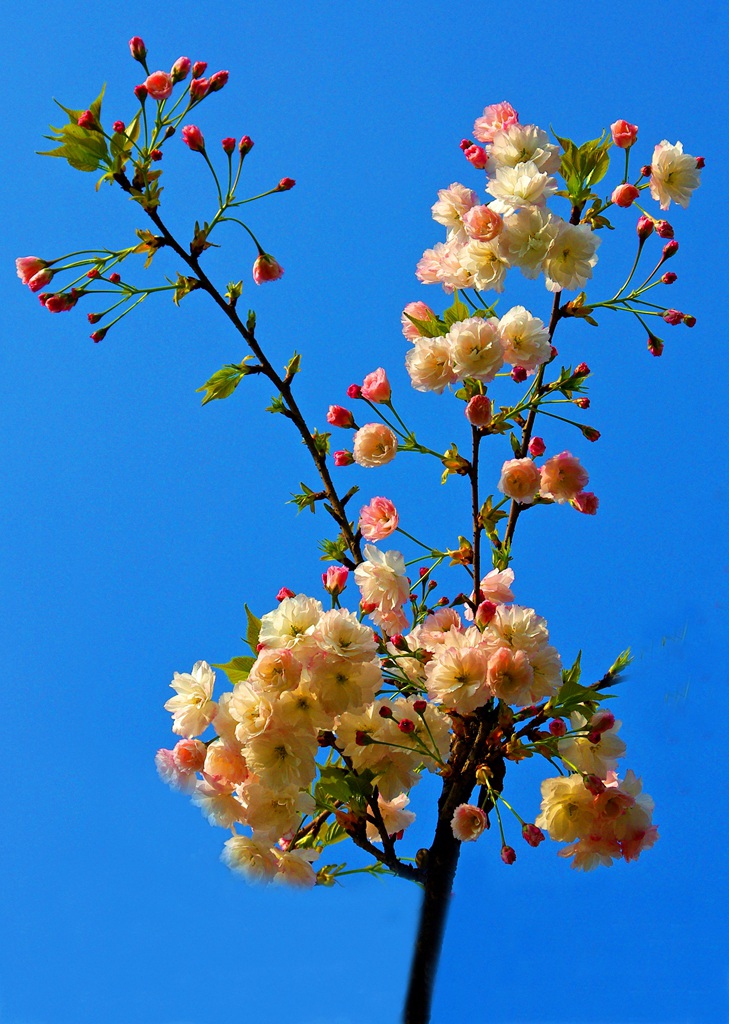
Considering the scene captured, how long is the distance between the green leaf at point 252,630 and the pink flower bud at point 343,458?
29 cm


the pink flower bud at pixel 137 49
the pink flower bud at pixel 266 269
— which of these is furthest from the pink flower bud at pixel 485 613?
the pink flower bud at pixel 137 49

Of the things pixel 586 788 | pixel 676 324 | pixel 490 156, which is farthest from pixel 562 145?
pixel 586 788

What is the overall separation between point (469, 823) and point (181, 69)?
4.08ft

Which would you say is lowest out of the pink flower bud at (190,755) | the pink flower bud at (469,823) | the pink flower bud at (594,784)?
the pink flower bud at (469,823)

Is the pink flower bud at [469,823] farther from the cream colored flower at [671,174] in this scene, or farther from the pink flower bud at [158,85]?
the pink flower bud at [158,85]

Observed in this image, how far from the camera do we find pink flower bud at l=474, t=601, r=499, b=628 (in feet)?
4.14

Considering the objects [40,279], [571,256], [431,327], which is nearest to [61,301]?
[40,279]

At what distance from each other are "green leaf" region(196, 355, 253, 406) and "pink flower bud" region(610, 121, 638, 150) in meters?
0.69

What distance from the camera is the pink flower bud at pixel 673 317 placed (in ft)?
4.72

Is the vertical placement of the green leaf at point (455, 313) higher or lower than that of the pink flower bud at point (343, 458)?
higher

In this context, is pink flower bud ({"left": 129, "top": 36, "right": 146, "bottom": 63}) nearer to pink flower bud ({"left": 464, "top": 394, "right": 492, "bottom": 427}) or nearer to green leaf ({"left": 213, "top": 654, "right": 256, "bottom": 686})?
pink flower bud ({"left": 464, "top": 394, "right": 492, "bottom": 427})

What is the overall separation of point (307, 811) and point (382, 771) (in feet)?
0.40

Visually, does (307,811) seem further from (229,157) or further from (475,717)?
(229,157)

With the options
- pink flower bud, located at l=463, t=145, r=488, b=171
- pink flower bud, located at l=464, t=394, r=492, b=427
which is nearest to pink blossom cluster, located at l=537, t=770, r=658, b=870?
pink flower bud, located at l=464, t=394, r=492, b=427
